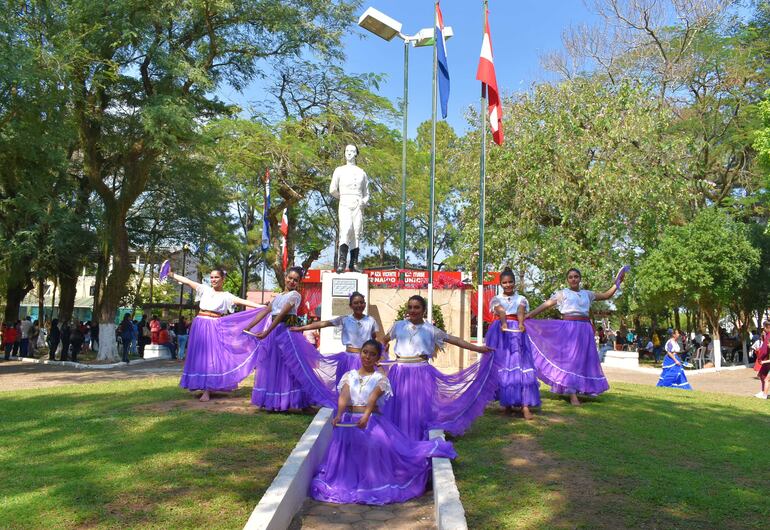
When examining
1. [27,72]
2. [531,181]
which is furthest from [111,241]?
[531,181]

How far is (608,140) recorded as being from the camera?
23.2m

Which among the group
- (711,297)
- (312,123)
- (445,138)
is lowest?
(711,297)

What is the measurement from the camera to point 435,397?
7484 millimetres

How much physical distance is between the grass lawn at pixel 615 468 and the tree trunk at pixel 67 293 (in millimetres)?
23058

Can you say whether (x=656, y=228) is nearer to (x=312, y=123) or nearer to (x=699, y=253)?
(x=699, y=253)

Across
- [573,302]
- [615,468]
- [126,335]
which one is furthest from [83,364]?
[615,468]

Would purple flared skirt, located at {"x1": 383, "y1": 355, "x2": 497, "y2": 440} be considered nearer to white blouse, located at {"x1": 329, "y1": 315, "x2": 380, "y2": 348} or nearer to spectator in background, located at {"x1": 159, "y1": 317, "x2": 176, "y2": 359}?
white blouse, located at {"x1": 329, "y1": 315, "x2": 380, "y2": 348}

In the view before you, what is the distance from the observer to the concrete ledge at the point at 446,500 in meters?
4.29

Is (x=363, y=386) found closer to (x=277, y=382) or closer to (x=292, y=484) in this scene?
(x=292, y=484)

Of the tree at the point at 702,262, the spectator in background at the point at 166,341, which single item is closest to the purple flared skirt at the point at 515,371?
the tree at the point at 702,262

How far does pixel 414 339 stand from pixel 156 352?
1981cm

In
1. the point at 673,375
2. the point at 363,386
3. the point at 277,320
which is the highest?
the point at 277,320

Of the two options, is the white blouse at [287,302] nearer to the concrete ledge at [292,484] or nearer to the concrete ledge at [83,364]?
the concrete ledge at [292,484]

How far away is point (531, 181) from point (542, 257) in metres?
2.69
